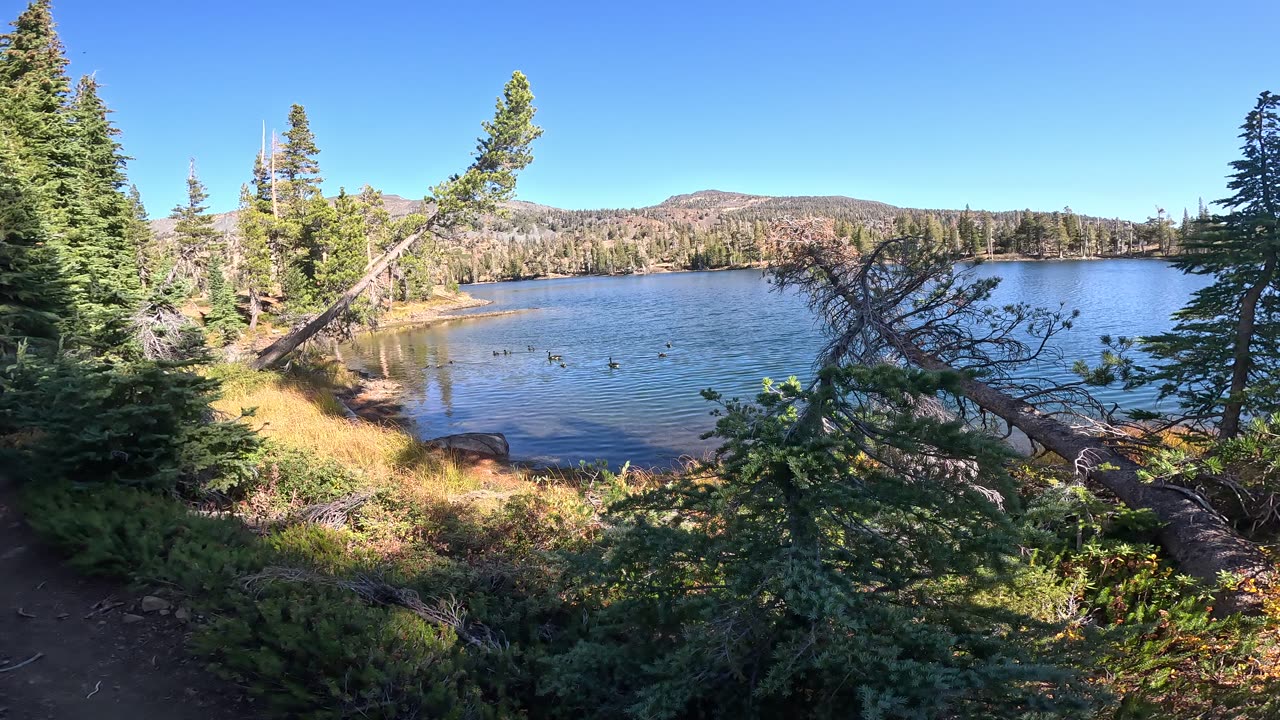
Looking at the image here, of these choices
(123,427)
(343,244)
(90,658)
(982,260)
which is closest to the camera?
(90,658)

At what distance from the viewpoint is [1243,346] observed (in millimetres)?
7801

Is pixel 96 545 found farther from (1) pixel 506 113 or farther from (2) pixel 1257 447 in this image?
(1) pixel 506 113

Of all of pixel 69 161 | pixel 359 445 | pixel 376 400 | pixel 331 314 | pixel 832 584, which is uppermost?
pixel 69 161

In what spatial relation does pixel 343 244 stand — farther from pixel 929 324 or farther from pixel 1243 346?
pixel 1243 346

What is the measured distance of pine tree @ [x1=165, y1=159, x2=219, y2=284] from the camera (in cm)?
5025

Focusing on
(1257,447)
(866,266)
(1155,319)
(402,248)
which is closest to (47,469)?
(866,266)

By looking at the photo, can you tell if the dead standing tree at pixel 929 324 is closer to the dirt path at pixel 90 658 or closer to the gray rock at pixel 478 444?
the dirt path at pixel 90 658

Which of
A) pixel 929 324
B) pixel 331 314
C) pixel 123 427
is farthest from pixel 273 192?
pixel 929 324

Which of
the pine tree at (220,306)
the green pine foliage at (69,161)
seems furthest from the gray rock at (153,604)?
the pine tree at (220,306)

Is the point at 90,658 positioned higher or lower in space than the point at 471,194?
lower

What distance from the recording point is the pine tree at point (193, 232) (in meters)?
50.2

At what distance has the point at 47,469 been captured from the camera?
247 inches

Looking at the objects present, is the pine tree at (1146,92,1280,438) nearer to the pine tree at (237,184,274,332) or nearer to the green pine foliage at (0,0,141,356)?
the green pine foliage at (0,0,141,356)

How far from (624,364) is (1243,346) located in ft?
75.8
